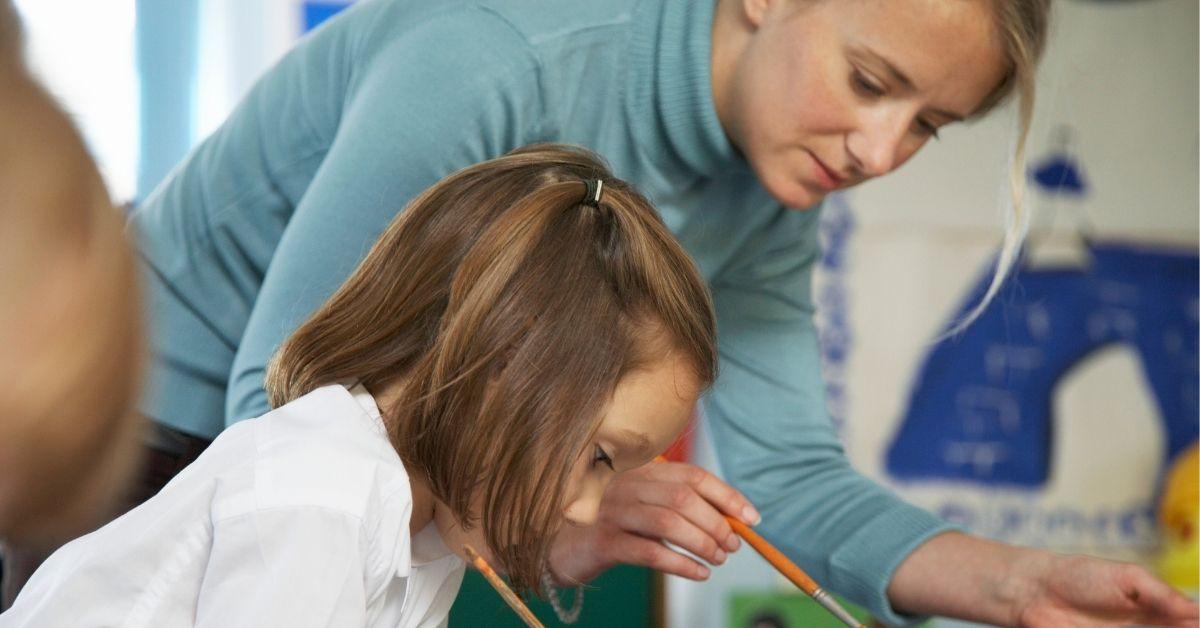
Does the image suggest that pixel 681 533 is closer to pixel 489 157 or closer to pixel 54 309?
pixel 489 157

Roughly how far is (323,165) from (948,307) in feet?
5.30

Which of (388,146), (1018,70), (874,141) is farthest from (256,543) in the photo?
(1018,70)

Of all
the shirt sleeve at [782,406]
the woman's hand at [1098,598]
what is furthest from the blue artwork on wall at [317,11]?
the woman's hand at [1098,598]

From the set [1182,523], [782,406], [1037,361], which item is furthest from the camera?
[1037,361]

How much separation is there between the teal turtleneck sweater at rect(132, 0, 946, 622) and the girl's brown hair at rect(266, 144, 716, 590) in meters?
0.03

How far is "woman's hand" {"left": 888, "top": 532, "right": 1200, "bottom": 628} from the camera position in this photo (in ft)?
2.67

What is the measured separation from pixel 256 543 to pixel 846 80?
0.49 m

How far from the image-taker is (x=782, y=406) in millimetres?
1041

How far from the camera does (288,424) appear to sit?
2.25 ft

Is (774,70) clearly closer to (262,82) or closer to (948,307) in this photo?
(262,82)

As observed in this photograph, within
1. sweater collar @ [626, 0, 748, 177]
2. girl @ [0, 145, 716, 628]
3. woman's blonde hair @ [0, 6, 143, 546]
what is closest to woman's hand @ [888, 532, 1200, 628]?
girl @ [0, 145, 716, 628]

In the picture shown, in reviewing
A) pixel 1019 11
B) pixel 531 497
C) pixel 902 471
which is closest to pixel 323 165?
pixel 531 497

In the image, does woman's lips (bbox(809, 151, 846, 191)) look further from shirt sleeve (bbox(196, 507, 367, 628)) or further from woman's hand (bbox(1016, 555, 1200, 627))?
shirt sleeve (bbox(196, 507, 367, 628))

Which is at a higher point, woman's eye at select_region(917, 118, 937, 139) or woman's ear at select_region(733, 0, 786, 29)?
woman's ear at select_region(733, 0, 786, 29)
